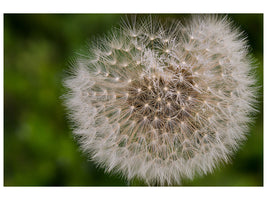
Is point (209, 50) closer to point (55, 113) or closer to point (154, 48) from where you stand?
point (154, 48)

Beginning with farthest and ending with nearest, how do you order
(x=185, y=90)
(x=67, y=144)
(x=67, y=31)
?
(x=67, y=31) → (x=67, y=144) → (x=185, y=90)

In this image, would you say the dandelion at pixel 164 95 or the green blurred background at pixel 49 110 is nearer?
the dandelion at pixel 164 95

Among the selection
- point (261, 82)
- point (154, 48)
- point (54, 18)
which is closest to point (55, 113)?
point (54, 18)

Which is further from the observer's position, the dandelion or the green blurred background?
the green blurred background
